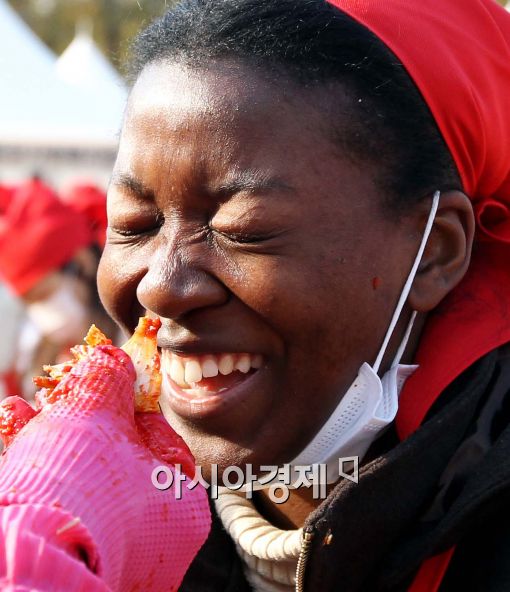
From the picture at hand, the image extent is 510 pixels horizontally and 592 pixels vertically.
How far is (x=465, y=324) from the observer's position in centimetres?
239

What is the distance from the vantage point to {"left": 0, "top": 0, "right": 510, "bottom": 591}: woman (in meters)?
2.18

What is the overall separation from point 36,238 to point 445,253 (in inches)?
201

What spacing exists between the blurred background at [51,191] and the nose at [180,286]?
0.70 m

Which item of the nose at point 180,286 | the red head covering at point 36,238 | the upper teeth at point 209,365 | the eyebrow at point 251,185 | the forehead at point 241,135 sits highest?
A: the forehead at point 241,135

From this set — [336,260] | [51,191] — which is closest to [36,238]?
[51,191]

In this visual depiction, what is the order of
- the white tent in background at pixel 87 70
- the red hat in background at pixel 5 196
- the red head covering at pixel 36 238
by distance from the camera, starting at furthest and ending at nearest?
the white tent in background at pixel 87 70 < the red hat in background at pixel 5 196 < the red head covering at pixel 36 238

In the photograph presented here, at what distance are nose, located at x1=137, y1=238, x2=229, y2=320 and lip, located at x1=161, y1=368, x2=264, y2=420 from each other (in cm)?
18

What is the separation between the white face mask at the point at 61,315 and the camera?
6758 mm

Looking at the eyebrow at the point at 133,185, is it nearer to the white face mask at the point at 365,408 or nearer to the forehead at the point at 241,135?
the forehead at the point at 241,135

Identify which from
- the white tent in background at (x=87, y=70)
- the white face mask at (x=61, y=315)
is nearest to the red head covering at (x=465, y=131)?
the white face mask at (x=61, y=315)

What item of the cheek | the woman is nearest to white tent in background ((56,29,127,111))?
the cheek

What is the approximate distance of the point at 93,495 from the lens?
67.5 inches

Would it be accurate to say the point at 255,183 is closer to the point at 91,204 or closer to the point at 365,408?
the point at 365,408

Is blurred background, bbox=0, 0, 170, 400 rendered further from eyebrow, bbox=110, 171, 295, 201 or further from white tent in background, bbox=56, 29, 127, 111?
eyebrow, bbox=110, 171, 295, 201
